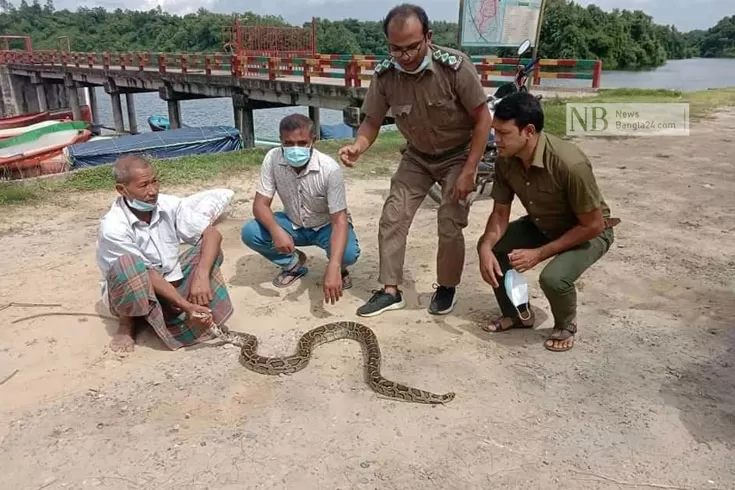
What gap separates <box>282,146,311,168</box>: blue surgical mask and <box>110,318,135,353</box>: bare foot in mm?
1603

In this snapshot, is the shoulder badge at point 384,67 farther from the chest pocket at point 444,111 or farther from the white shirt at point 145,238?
the white shirt at point 145,238

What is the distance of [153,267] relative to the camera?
384cm

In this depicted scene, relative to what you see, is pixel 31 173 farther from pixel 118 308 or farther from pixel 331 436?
pixel 331 436

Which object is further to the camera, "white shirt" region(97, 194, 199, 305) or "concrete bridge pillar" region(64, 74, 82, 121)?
"concrete bridge pillar" region(64, 74, 82, 121)

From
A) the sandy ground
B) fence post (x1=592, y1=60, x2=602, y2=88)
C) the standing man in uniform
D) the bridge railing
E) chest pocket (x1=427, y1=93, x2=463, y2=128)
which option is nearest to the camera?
the sandy ground

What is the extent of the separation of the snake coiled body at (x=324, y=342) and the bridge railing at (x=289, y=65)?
8255 millimetres

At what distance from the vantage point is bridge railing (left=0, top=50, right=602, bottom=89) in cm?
1791

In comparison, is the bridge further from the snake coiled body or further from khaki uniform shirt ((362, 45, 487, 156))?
the snake coiled body

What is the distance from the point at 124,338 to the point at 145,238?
0.71 metres

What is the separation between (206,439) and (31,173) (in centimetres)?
1306

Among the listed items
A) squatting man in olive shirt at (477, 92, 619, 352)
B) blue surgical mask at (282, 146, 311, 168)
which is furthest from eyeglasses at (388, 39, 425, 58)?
blue surgical mask at (282, 146, 311, 168)

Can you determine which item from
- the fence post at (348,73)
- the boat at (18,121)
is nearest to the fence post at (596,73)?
the fence post at (348,73)

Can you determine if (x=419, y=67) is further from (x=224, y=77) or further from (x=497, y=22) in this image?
(x=224, y=77)

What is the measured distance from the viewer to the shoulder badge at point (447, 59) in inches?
158
